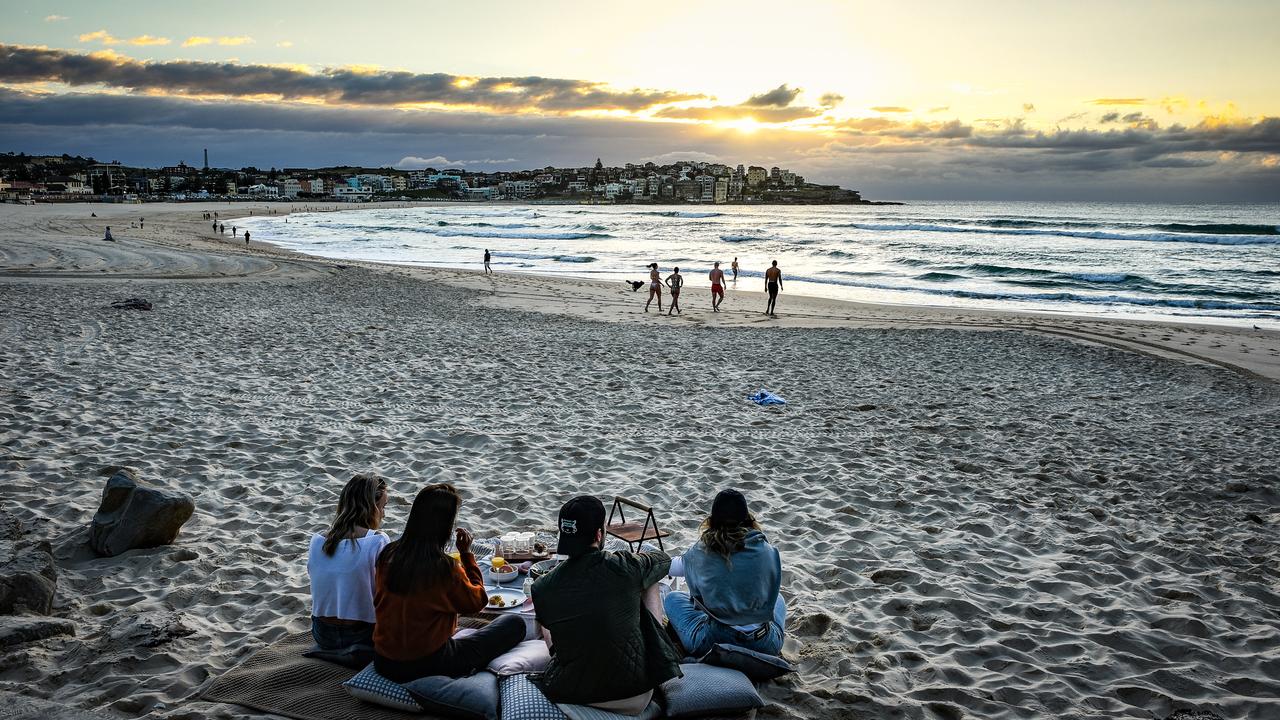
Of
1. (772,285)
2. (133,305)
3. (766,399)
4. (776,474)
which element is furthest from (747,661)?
(772,285)

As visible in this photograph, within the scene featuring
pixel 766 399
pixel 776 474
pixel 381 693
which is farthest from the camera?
pixel 766 399

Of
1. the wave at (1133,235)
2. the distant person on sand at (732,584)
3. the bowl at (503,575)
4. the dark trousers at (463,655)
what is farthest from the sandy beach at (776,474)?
the wave at (1133,235)

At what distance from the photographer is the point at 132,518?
5469 millimetres

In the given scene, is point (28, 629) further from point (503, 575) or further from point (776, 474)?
point (776, 474)

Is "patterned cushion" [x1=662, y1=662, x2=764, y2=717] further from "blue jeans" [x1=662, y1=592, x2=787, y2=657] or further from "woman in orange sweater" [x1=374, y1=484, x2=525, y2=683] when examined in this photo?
"woman in orange sweater" [x1=374, y1=484, x2=525, y2=683]

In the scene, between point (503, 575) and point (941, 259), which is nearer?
point (503, 575)

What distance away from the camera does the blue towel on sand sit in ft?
34.8

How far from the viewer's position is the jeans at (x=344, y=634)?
4.05 m

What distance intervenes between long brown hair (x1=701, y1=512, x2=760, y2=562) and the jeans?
191cm

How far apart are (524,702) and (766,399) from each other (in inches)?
293

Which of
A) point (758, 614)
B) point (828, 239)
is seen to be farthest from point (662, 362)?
point (828, 239)

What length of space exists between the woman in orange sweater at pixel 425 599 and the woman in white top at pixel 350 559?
18 centimetres

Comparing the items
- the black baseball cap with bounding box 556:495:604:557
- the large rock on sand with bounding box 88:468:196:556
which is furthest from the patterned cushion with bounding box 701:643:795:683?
the large rock on sand with bounding box 88:468:196:556

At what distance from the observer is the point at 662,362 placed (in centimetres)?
1339
